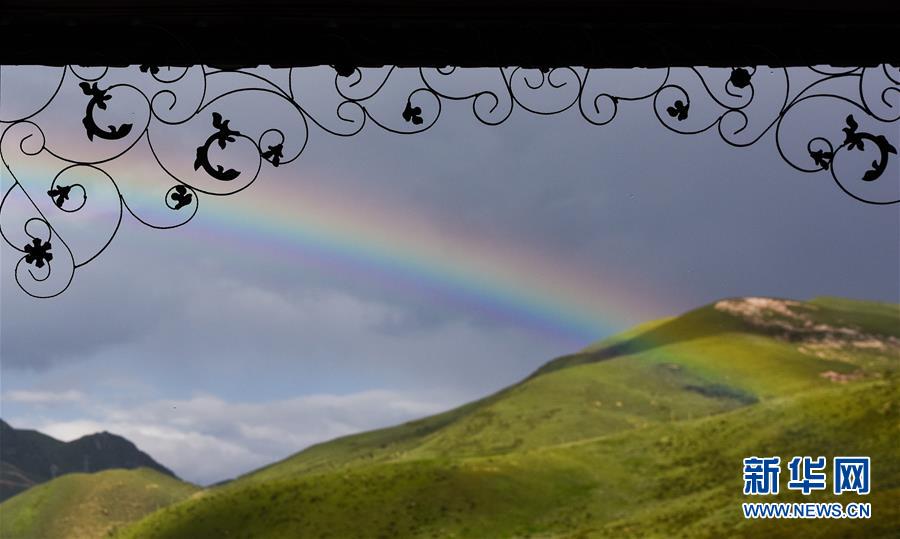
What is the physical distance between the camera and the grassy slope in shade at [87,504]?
5272cm

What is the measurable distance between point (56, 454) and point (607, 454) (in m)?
51.1

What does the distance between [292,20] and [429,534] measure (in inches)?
1466

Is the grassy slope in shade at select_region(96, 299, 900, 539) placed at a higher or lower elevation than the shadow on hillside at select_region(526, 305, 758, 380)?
lower

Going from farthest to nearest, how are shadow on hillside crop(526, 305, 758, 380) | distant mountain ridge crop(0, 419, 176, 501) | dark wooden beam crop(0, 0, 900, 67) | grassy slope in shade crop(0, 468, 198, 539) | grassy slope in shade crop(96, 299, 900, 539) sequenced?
1. distant mountain ridge crop(0, 419, 176, 501)
2. shadow on hillside crop(526, 305, 758, 380)
3. grassy slope in shade crop(0, 468, 198, 539)
4. grassy slope in shade crop(96, 299, 900, 539)
5. dark wooden beam crop(0, 0, 900, 67)

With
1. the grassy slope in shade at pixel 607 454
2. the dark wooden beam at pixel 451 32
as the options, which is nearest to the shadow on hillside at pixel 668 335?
the grassy slope in shade at pixel 607 454

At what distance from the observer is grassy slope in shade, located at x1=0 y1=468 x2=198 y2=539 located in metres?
52.7

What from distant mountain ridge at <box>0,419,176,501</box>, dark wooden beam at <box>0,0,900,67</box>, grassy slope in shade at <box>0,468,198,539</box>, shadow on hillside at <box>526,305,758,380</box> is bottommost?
dark wooden beam at <box>0,0,900,67</box>

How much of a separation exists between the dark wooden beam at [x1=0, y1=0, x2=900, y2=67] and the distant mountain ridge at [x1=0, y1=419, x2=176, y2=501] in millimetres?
77617

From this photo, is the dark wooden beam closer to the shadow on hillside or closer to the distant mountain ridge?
the shadow on hillside

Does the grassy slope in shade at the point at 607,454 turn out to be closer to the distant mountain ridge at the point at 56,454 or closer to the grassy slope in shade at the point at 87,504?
the grassy slope in shade at the point at 87,504

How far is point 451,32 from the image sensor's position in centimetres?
321

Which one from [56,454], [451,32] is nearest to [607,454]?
[451,32]

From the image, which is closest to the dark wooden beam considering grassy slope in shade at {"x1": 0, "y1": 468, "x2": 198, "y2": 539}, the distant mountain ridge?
grassy slope in shade at {"x1": 0, "y1": 468, "x2": 198, "y2": 539}

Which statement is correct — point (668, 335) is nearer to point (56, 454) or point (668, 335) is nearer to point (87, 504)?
point (87, 504)
